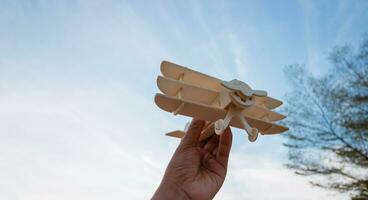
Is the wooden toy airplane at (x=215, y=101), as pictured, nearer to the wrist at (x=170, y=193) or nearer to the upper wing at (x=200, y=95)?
the upper wing at (x=200, y=95)

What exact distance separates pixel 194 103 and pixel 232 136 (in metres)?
0.35

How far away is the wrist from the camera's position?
1.36m

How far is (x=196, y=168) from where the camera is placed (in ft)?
4.78

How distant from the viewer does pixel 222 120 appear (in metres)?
1.28

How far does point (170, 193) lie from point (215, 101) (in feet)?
1.39

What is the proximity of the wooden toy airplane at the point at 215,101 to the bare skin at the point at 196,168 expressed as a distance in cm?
13

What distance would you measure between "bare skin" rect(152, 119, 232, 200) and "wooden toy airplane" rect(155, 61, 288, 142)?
13cm

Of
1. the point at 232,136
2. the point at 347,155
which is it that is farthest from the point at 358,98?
the point at 232,136

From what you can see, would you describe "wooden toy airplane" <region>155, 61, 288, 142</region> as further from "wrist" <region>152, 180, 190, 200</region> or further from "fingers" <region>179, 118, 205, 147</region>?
"wrist" <region>152, 180, 190, 200</region>

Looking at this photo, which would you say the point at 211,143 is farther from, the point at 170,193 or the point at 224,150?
the point at 170,193

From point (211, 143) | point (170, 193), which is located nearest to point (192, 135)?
point (211, 143)

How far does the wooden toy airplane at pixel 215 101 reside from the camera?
4.18 feet

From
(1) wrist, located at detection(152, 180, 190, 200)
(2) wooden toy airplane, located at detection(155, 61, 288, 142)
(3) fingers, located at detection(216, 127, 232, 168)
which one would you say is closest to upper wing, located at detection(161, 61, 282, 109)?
(2) wooden toy airplane, located at detection(155, 61, 288, 142)

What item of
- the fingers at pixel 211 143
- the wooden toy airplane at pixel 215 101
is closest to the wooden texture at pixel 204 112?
the wooden toy airplane at pixel 215 101
